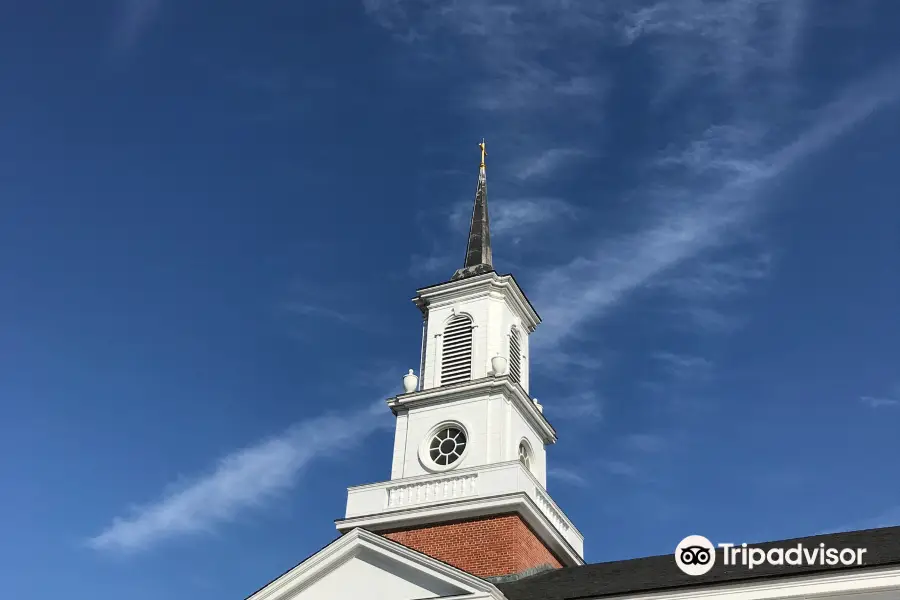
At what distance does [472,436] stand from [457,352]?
3643 mm

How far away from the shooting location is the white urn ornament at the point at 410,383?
1200 inches

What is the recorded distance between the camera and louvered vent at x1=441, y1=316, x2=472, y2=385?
3028 cm

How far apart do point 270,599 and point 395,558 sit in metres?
3.64

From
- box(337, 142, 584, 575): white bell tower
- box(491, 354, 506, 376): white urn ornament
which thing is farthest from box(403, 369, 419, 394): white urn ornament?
box(491, 354, 506, 376): white urn ornament

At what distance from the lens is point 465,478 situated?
26.4 m

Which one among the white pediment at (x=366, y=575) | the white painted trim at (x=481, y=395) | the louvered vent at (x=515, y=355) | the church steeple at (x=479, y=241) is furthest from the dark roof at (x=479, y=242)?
the white pediment at (x=366, y=575)

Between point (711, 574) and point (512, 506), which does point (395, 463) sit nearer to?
point (512, 506)

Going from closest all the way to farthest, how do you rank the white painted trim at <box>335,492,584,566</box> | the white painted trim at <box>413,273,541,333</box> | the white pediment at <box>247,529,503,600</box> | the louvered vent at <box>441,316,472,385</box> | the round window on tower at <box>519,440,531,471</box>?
the white pediment at <box>247,529,503,600</box>
the white painted trim at <box>335,492,584,566</box>
the round window on tower at <box>519,440,531,471</box>
the louvered vent at <box>441,316,472,385</box>
the white painted trim at <box>413,273,541,333</box>

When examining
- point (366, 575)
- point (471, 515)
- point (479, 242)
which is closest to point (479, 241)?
point (479, 242)

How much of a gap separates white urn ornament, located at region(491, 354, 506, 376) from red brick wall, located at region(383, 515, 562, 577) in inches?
214

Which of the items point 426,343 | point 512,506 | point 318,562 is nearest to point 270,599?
point 318,562

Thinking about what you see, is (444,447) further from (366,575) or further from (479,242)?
(479,242)

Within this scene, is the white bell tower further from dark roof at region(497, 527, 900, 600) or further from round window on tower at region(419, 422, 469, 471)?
dark roof at region(497, 527, 900, 600)

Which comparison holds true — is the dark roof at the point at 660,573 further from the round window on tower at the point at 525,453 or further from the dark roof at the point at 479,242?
the dark roof at the point at 479,242
